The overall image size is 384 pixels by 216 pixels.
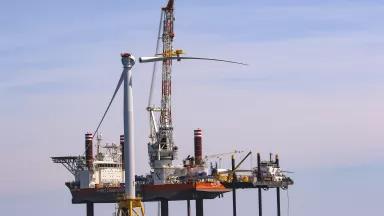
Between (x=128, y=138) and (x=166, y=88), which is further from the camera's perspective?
(x=166, y=88)

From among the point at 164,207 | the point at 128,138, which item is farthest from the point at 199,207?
the point at 128,138

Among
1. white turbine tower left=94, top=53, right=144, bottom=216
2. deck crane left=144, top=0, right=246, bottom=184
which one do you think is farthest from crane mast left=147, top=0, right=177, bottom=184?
white turbine tower left=94, top=53, right=144, bottom=216

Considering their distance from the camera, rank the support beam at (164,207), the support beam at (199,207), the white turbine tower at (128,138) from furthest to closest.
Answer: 1. the support beam at (164,207)
2. the support beam at (199,207)
3. the white turbine tower at (128,138)

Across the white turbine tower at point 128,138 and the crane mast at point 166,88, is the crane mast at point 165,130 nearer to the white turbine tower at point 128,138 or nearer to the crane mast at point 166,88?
the crane mast at point 166,88

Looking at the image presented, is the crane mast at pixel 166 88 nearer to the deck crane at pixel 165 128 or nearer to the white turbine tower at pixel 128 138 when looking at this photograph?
the deck crane at pixel 165 128

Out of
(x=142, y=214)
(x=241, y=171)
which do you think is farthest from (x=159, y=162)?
(x=142, y=214)

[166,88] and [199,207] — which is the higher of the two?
[166,88]

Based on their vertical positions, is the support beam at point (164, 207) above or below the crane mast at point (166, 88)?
below

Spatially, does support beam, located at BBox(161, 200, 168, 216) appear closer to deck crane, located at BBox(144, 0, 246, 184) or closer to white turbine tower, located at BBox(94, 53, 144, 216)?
deck crane, located at BBox(144, 0, 246, 184)

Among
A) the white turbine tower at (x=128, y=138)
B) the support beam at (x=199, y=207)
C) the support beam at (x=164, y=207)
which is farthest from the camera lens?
the support beam at (x=164, y=207)

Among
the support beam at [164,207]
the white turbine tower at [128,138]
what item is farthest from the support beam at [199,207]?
the white turbine tower at [128,138]

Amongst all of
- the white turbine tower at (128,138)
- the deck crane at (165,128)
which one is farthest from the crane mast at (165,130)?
the white turbine tower at (128,138)

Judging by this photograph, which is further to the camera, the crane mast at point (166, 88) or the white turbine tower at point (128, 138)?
the crane mast at point (166, 88)

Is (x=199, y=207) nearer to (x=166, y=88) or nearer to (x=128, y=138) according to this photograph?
(x=166, y=88)
